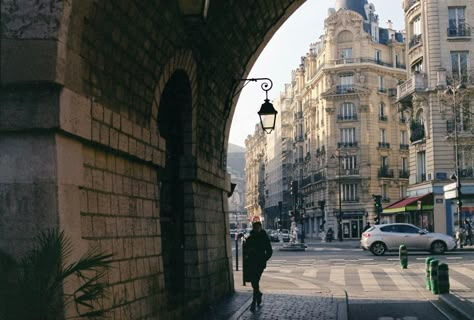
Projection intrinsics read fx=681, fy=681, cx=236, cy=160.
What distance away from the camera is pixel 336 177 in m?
72.6

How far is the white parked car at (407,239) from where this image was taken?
3003cm

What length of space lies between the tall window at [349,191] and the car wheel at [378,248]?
40889 millimetres

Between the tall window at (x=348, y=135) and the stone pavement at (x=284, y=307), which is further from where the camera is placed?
the tall window at (x=348, y=135)

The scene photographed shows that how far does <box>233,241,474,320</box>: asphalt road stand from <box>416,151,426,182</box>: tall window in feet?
59.6

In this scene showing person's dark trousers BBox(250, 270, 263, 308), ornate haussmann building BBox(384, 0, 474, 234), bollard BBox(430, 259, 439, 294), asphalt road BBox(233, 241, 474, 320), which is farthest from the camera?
ornate haussmann building BBox(384, 0, 474, 234)

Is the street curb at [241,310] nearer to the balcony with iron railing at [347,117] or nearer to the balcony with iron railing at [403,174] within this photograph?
the balcony with iron railing at [347,117]

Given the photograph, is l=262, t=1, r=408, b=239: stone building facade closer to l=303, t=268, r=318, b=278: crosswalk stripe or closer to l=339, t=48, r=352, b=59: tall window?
l=339, t=48, r=352, b=59: tall window

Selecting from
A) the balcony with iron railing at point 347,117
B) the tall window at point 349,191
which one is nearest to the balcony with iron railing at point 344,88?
the balcony with iron railing at point 347,117

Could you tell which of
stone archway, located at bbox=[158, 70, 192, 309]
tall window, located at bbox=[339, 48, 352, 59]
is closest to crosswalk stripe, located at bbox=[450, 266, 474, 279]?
stone archway, located at bbox=[158, 70, 192, 309]

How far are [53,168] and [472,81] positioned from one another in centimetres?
3273

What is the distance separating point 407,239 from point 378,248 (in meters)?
1.47

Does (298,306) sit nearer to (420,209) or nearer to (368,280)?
(368,280)

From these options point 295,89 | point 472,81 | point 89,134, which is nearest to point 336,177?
point 295,89

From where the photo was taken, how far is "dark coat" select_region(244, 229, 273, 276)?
42.1ft
